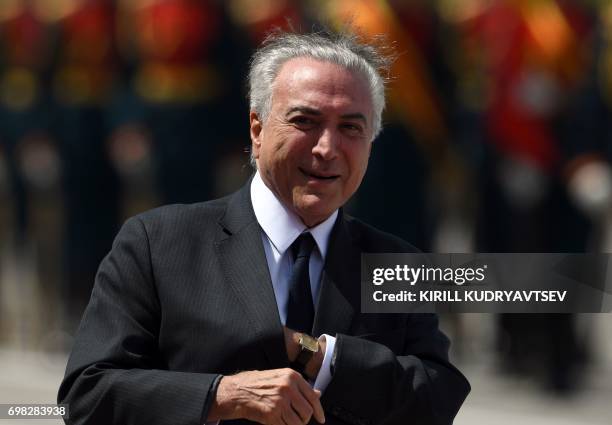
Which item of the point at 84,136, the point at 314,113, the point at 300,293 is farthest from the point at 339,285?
the point at 84,136

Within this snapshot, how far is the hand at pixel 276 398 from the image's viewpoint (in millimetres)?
2229

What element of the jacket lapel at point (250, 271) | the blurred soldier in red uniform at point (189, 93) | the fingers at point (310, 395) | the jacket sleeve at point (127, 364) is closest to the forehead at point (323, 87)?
the jacket lapel at point (250, 271)

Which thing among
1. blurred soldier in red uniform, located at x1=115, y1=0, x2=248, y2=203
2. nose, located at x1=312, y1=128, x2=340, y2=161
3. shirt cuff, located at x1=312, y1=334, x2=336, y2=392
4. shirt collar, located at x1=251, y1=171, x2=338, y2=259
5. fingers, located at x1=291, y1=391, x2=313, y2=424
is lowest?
fingers, located at x1=291, y1=391, x2=313, y2=424

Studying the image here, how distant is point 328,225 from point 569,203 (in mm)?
4604

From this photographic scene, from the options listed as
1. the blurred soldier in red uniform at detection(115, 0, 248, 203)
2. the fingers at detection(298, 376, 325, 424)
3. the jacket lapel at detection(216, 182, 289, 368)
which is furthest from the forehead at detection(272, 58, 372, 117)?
the blurred soldier in red uniform at detection(115, 0, 248, 203)

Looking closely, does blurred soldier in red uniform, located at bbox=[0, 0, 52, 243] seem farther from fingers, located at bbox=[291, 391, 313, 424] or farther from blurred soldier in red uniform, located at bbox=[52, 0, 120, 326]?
fingers, located at bbox=[291, 391, 313, 424]

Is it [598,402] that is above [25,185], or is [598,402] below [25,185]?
below

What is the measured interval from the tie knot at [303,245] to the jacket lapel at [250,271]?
0.18 ft

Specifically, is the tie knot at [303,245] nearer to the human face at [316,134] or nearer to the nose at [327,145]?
the human face at [316,134]

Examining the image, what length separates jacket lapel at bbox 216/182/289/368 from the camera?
2346mm

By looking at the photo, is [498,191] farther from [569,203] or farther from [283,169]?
[283,169]

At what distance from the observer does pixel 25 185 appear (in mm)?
9562

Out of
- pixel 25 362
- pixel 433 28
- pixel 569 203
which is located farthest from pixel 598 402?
pixel 25 362

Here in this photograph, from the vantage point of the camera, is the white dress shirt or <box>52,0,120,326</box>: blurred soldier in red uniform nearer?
the white dress shirt
